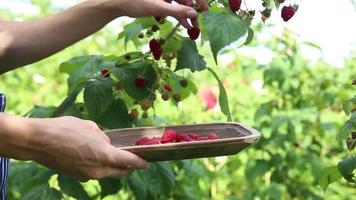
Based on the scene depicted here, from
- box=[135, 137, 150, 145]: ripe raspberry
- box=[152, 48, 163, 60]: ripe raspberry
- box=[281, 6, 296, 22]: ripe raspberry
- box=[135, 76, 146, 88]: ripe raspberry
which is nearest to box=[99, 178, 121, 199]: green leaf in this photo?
box=[135, 76, 146, 88]: ripe raspberry

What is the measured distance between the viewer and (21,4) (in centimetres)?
588

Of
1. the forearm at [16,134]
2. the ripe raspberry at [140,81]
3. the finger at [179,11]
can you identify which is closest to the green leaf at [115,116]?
the ripe raspberry at [140,81]

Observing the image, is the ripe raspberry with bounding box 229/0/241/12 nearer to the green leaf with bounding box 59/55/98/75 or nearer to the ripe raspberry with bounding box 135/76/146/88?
the ripe raspberry with bounding box 135/76/146/88

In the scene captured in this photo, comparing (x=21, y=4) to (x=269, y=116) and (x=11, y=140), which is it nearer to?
(x=269, y=116)

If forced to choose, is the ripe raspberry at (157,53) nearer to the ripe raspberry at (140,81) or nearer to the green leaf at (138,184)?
the ripe raspberry at (140,81)

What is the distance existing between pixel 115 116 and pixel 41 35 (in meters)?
0.32

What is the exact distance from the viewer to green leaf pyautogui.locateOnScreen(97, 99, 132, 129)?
7.66ft

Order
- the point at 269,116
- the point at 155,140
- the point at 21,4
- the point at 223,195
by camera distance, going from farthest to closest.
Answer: the point at 21,4 → the point at 223,195 → the point at 269,116 → the point at 155,140

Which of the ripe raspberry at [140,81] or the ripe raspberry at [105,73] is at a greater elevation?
the ripe raspberry at [140,81]

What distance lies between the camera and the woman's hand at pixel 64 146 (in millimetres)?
1573

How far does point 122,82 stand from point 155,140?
439 millimetres

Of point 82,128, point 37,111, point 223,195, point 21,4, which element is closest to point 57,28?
point 37,111

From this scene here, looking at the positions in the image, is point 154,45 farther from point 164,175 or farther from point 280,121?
point 280,121

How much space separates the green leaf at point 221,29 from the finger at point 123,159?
1.10 feet
